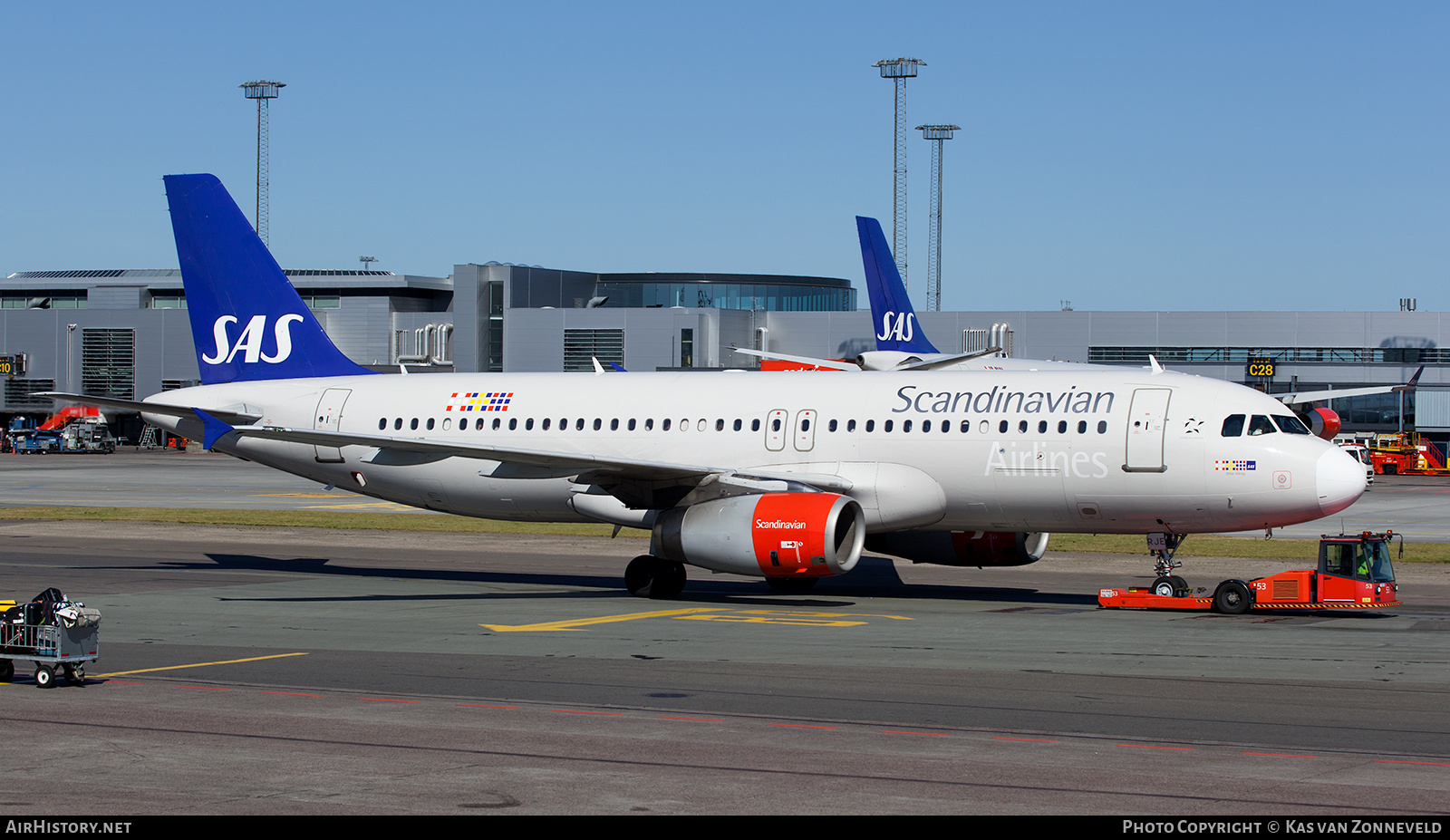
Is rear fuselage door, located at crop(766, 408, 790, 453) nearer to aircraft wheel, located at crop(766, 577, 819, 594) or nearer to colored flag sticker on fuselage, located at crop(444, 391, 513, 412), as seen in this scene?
aircraft wheel, located at crop(766, 577, 819, 594)

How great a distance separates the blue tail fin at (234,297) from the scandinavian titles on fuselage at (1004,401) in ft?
46.4

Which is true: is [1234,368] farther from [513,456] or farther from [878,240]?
[513,456]

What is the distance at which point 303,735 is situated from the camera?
45.3ft

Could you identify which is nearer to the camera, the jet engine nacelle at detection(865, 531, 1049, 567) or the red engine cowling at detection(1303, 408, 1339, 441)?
the jet engine nacelle at detection(865, 531, 1049, 567)

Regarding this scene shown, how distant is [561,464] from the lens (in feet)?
86.5

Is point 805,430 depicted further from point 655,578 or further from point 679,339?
point 679,339

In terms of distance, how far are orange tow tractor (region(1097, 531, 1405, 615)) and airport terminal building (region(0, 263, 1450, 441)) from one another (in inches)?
2649

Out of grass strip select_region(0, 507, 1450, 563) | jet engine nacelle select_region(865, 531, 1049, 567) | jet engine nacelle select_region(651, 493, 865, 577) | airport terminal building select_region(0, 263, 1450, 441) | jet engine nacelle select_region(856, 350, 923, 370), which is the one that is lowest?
grass strip select_region(0, 507, 1450, 563)

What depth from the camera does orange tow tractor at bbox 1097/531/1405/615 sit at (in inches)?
920

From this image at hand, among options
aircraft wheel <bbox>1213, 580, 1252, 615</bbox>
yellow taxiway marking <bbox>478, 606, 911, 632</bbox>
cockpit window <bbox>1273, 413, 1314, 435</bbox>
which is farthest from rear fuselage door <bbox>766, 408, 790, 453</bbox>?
cockpit window <bbox>1273, 413, 1314, 435</bbox>

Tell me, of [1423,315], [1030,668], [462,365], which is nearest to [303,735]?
[1030,668]

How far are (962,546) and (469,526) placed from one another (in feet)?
66.9

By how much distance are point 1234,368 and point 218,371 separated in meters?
78.5

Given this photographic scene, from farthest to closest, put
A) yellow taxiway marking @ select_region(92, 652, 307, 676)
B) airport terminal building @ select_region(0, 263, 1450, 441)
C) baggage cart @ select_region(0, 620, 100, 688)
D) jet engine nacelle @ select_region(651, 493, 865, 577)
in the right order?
airport terminal building @ select_region(0, 263, 1450, 441), jet engine nacelle @ select_region(651, 493, 865, 577), yellow taxiway marking @ select_region(92, 652, 307, 676), baggage cart @ select_region(0, 620, 100, 688)
